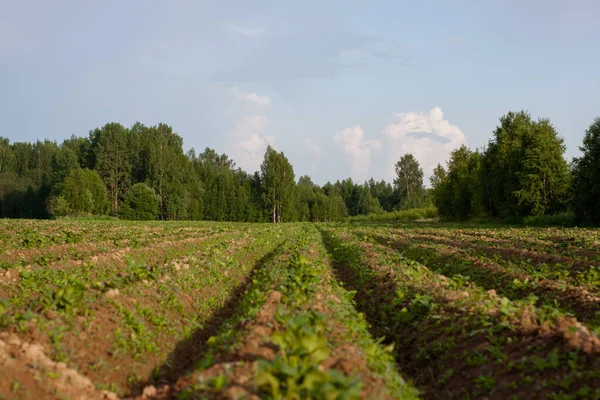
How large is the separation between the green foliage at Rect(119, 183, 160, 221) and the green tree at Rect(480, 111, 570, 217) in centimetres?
5131

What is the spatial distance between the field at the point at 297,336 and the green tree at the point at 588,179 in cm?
2441

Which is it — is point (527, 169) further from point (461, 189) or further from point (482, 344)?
point (482, 344)

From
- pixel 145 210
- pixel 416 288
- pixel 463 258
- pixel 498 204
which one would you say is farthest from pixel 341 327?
pixel 145 210

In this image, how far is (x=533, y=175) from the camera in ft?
128

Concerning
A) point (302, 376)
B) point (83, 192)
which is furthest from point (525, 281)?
point (83, 192)

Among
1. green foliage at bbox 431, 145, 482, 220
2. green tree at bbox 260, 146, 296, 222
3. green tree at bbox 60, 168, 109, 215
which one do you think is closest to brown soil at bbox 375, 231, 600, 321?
green foliage at bbox 431, 145, 482, 220

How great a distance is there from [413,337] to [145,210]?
6978 centimetres

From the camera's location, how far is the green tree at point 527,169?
129ft

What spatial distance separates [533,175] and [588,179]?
252 inches

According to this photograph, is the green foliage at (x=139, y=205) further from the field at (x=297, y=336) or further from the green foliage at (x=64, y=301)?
the green foliage at (x=64, y=301)

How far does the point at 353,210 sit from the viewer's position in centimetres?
13750

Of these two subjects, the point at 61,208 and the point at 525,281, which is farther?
the point at 61,208

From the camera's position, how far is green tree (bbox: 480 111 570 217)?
129 ft

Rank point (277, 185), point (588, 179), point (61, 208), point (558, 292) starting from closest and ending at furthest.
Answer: point (558, 292) → point (588, 179) → point (61, 208) → point (277, 185)
